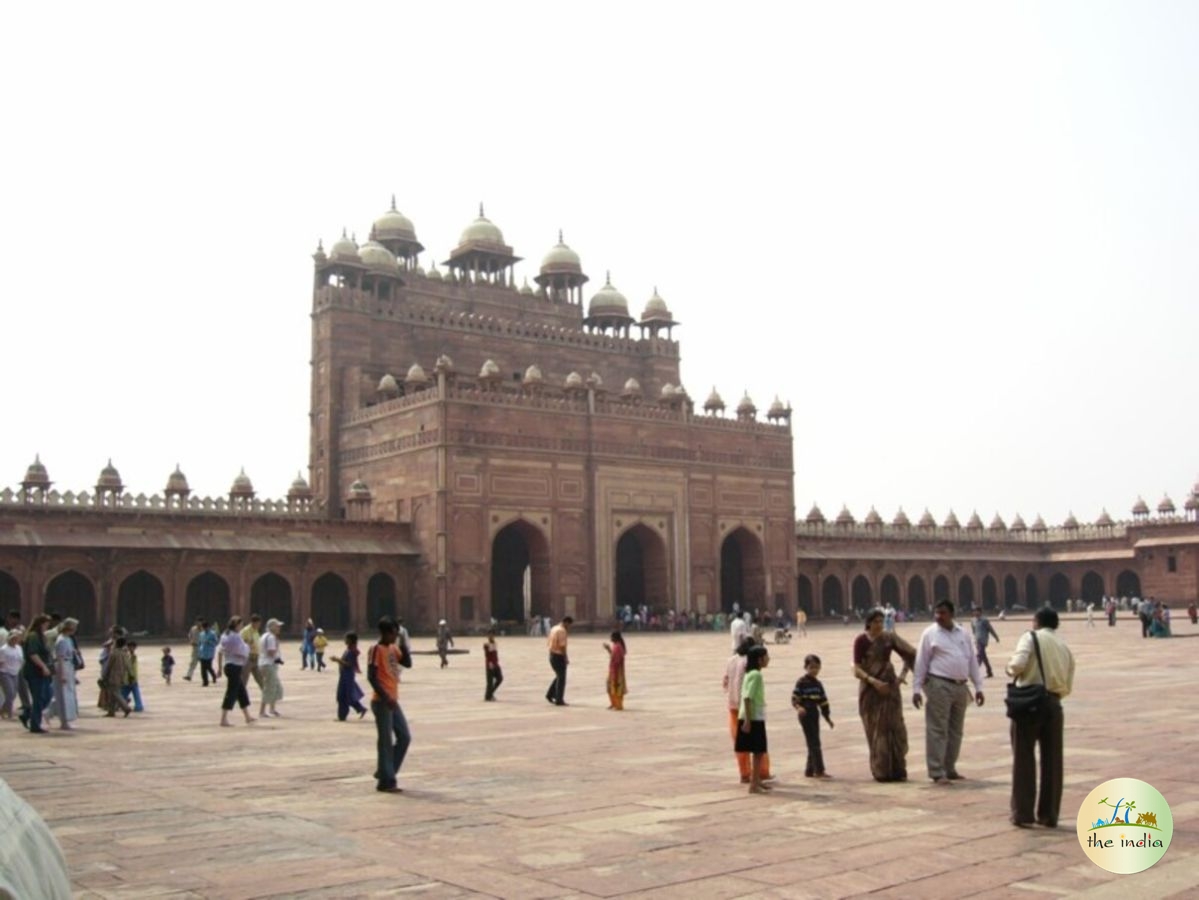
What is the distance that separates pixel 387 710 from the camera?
8.43m

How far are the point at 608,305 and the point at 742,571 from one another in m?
12.9

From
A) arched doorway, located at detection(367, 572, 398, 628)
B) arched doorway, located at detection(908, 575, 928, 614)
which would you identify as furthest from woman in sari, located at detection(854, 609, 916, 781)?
arched doorway, located at detection(908, 575, 928, 614)

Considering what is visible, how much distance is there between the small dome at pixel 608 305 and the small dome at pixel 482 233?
4725 millimetres

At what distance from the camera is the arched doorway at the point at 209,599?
1362 inches

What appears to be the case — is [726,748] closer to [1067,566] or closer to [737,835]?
[737,835]

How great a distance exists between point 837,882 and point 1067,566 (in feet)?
190

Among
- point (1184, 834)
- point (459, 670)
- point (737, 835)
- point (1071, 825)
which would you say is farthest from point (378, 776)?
point (459, 670)

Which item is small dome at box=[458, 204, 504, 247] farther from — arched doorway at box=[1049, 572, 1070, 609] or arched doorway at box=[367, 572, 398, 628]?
arched doorway at box=[1049, 572, 1070, 609]

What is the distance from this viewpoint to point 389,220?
48562 mm

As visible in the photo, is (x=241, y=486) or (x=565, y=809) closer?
(x=565, y=809)

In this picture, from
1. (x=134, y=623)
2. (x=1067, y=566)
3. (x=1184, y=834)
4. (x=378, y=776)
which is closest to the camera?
(x=1184, y=834)

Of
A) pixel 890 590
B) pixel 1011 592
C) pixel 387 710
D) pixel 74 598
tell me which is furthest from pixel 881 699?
pixel 1011 592

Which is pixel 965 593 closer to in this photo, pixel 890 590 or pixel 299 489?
pixel 890 590

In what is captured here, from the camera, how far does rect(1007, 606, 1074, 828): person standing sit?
657cm
